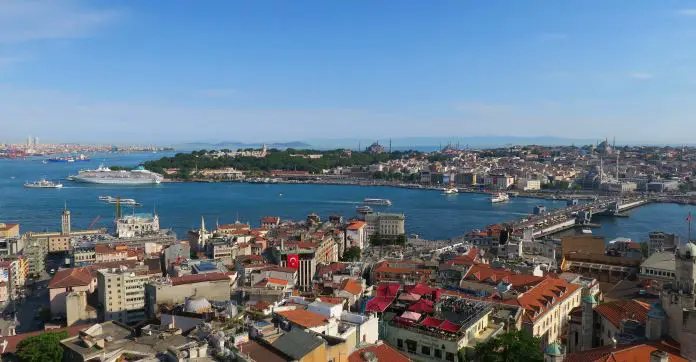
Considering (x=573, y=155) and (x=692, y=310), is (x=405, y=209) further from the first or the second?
(x=573, y=155)

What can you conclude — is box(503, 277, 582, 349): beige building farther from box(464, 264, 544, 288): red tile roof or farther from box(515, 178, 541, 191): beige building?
box(515, 178, 541, 191): beige building

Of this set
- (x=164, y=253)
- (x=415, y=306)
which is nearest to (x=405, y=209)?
(x=164, y=253)

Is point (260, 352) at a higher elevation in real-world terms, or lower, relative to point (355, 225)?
higher

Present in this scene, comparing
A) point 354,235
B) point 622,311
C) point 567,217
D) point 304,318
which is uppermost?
point 304,318

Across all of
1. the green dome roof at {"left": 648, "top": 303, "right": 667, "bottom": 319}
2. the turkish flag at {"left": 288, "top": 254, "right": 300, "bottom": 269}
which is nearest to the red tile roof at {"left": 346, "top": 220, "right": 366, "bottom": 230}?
the turkish flag at {"left": 288, "top": 254, "right": 300, "bottom": 269}

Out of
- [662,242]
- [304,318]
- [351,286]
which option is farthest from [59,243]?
[662,242]

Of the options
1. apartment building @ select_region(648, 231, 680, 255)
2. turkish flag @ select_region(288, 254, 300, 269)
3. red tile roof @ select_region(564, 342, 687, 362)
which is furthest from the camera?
apartment building @ select_region(648, 231, 680, 255)

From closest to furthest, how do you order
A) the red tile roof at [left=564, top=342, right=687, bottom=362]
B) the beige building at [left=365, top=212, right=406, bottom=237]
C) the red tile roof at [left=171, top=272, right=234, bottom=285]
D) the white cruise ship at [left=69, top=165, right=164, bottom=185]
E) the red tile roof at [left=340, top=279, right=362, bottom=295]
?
1. the red tile roof at [left=564, top=342, right=687, bottom=362]
2. the red tile roof at [left=340, top=279, right=362, bottom=295]
3. the red tile roof at [left=171, top=272, right=234, bottom=285]
4. the beige building at [left=365, top=212, right=406, bottom=237]
5. the white cruise ship at [left=69, top=165, right=164, bottom=185]

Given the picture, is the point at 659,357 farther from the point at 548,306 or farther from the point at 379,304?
the point at 379,304

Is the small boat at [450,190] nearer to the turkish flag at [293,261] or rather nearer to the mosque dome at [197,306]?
the turkish flag at [293,261]
